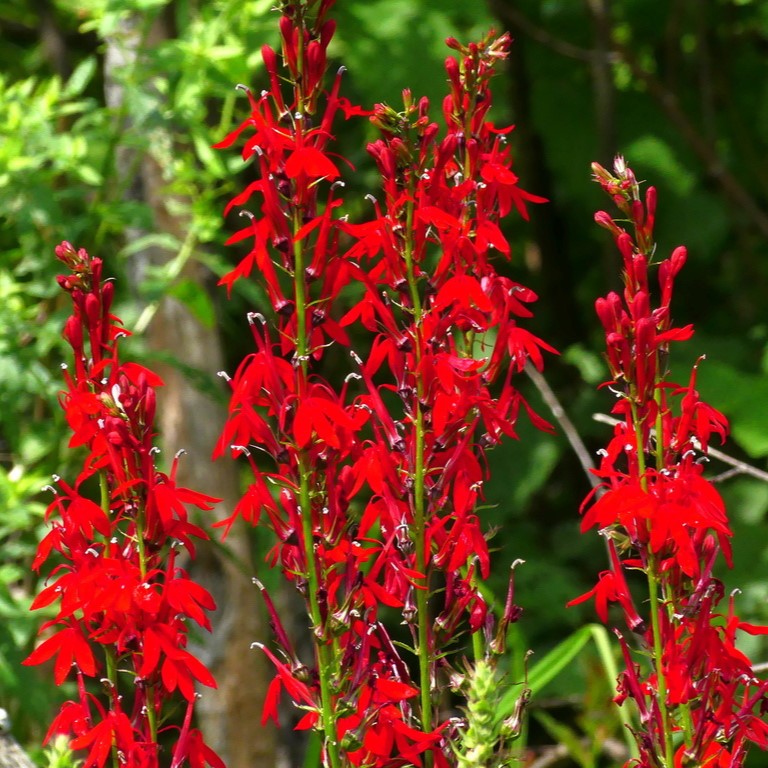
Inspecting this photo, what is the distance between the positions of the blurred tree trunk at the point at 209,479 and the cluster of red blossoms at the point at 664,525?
140 cm

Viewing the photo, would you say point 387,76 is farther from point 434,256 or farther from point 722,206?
point 722,206

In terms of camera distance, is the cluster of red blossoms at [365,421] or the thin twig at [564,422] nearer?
the cluster of red blossoms at [365,421]

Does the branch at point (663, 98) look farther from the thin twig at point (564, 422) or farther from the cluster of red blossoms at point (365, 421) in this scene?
the cluster of red blossoms at point (365, 421)

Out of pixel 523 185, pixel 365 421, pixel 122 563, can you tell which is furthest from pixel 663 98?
pixel 122 563

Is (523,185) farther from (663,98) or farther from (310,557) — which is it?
(310,557)

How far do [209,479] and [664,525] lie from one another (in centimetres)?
153

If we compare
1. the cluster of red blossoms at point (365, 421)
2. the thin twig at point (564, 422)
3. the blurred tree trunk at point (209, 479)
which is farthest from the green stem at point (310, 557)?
the blurred tree trunk at point (209, 479)

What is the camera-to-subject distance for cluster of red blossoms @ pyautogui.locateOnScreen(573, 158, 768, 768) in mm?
810

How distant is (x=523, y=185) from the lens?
334 centimetres

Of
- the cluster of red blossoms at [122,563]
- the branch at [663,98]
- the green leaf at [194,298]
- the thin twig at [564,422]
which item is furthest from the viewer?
the branch at [663,98]

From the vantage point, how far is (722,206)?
293 centimetres

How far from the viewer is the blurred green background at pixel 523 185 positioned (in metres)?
1.90

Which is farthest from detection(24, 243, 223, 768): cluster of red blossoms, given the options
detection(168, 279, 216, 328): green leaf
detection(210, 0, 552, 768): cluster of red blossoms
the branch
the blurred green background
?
the branch

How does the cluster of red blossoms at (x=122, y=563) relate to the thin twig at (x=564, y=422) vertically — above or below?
above
